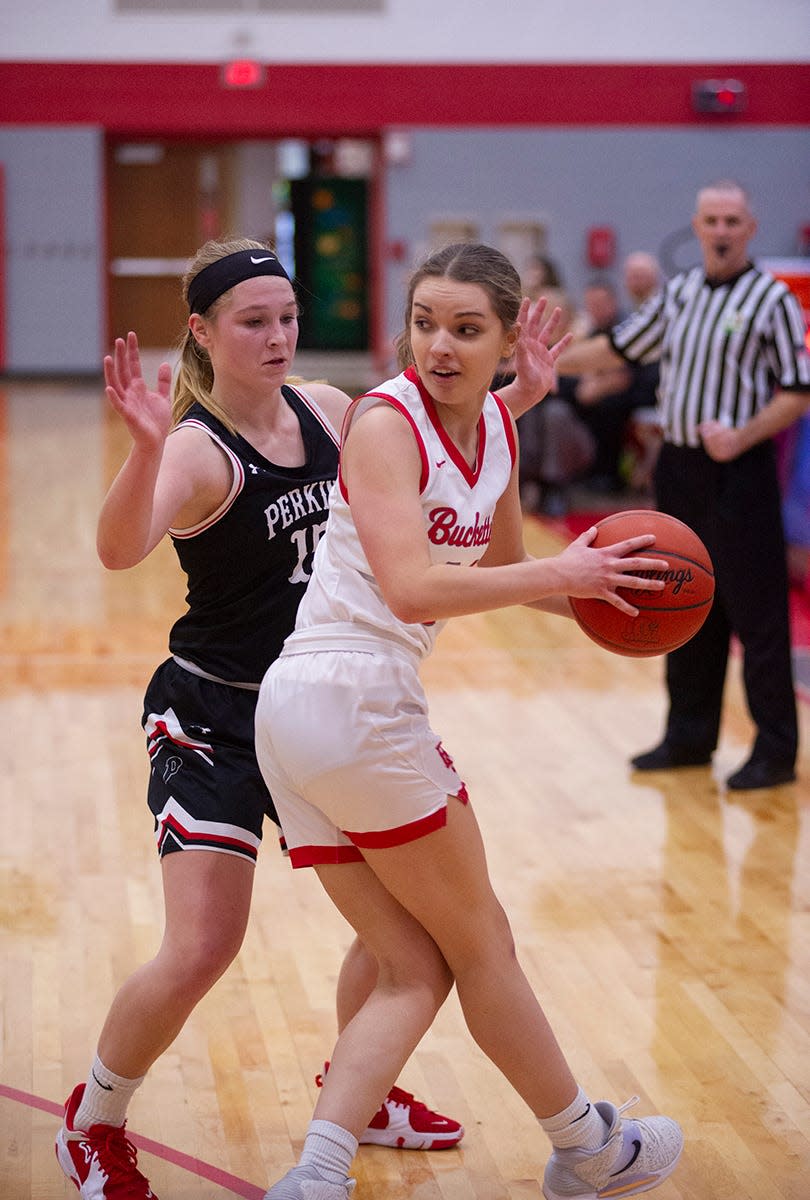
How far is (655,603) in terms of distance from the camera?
2.50 metres

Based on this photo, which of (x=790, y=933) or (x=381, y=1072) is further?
(x=790, y=933)

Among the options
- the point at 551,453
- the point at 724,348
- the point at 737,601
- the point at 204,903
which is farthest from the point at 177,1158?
the point at 551,453

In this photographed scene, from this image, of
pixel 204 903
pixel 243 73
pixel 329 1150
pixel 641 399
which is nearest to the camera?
pixel 329 1150

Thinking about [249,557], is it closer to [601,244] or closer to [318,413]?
[318,413]

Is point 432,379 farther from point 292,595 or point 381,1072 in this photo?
point 381,1072

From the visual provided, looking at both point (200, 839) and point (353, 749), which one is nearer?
point (353, 749)

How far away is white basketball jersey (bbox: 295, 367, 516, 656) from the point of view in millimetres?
2330

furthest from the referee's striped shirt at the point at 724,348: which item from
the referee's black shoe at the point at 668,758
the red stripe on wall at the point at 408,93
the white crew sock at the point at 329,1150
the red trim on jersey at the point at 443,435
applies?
the red stripe on wall at the point at 408,93

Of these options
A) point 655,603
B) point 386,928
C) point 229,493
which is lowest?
point 386,928

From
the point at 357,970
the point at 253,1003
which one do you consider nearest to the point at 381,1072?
the point at 357,970

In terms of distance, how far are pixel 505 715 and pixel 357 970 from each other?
3.22 metres

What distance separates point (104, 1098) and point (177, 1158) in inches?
11.3

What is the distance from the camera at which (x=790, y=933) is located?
13.0 feet

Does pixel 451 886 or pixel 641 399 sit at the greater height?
pixel 451 886
